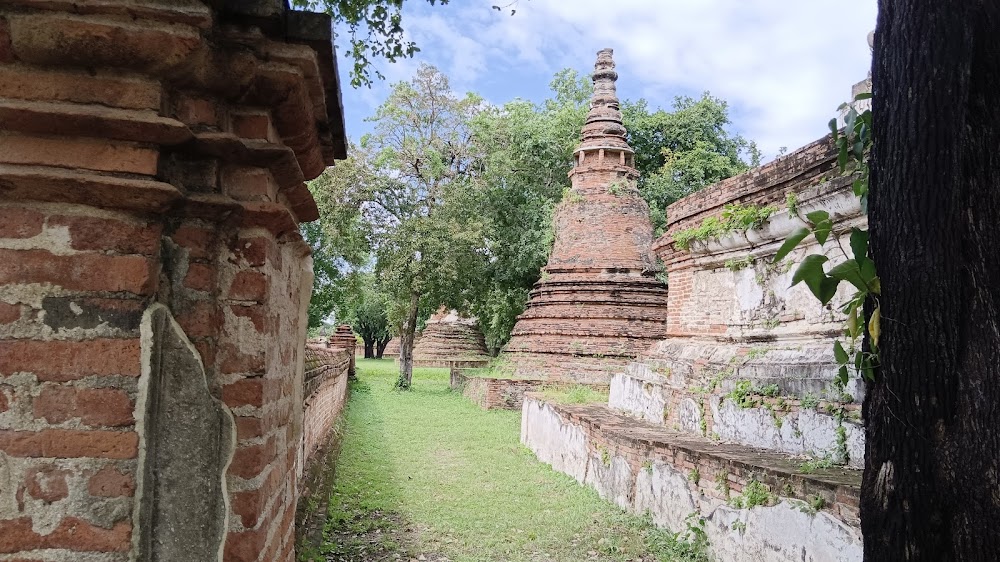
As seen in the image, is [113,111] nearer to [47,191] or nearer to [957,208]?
[47,191]

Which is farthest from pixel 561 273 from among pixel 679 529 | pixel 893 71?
pixel 893 71

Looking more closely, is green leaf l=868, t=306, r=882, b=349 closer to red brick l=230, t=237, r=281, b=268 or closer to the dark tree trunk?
red brick l=230, t=237, r=281, b=268

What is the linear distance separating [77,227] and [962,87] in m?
2.23

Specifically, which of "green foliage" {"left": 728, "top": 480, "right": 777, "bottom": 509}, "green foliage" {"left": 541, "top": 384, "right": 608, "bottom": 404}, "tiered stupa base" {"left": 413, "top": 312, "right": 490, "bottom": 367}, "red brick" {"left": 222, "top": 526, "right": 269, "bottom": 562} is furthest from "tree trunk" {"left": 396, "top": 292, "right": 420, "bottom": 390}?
"red brick" {"left": 222, "top": 526, "right": 269, "bottom": 562}

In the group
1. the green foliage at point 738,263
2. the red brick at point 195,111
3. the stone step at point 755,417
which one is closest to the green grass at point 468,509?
the stone step at point 755,417

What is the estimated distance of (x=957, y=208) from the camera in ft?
6.10

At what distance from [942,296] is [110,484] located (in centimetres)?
211

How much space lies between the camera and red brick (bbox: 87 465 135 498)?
5.69 ft

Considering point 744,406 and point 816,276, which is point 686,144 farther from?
point 816,276

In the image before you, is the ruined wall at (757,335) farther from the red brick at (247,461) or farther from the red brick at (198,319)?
the red brick at (198,319)

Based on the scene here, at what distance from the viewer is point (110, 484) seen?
1740 millimetres

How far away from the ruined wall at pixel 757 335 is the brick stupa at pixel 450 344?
18.9 m

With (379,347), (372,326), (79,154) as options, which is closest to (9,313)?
(79,154)

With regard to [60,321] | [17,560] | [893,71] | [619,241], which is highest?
[619,241]
